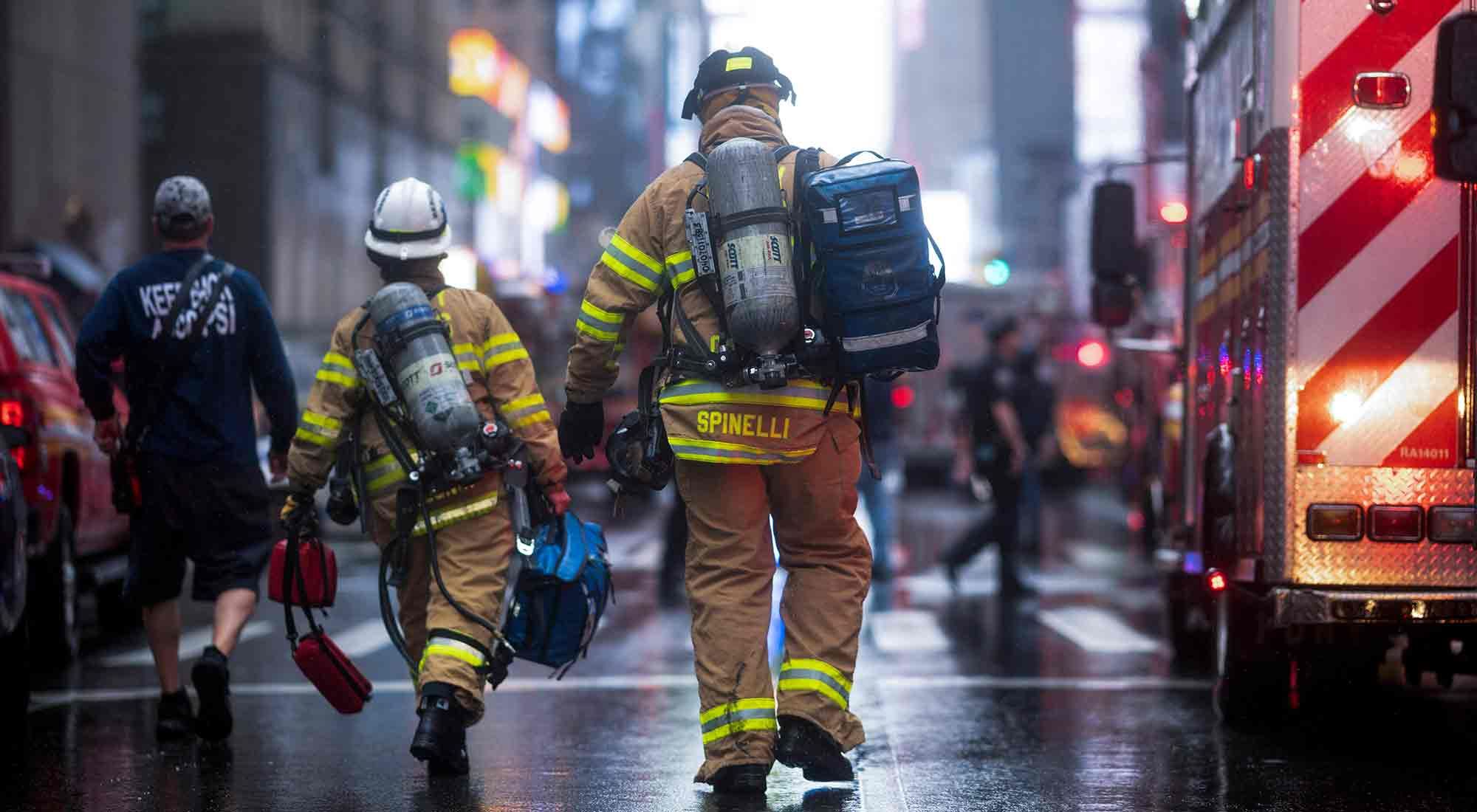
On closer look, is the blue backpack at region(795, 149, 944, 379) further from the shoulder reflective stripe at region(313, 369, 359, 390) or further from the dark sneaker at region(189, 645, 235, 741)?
the dark sneaker at region(189, 645, 235, 741)

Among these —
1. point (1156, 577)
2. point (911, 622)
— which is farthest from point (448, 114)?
point (911, 622)

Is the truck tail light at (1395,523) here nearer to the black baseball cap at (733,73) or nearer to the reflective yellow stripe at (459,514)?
the black baseball cap at (733,73)

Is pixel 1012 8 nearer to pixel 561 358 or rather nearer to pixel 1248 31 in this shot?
pixel 561 358

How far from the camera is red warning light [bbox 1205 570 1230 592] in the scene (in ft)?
23.4

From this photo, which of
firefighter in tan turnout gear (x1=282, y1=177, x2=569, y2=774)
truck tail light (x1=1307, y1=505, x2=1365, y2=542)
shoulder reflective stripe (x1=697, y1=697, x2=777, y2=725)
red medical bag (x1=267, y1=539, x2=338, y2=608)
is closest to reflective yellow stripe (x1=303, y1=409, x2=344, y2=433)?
firefighter in tan turnout gear (x1=282, y1=177, x2=569, y2=774)

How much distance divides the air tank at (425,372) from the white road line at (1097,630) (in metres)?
4.89

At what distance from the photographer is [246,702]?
8.48 meters

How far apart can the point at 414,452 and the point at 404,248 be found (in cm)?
65

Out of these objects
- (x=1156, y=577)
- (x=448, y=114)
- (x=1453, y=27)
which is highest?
(x=448, y=114)

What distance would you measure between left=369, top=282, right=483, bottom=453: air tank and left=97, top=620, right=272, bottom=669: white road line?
3370 mm

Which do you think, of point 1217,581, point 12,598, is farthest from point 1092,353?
point 12,598

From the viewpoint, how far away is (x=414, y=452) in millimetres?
6621

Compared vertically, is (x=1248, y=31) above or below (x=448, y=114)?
below

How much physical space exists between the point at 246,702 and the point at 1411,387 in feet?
15.0
